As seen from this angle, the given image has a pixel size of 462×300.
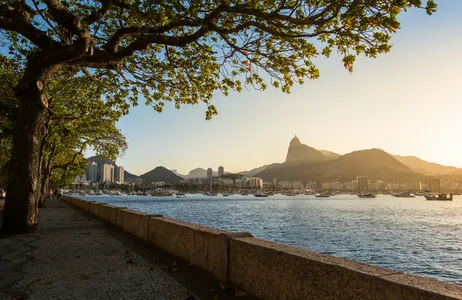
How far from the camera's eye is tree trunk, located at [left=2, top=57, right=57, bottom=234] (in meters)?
11.1

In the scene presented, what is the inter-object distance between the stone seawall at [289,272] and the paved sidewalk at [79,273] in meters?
0.76

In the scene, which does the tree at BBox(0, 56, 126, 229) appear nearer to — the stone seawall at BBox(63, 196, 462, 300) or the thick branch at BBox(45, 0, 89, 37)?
the thick branch at BBox(45, 0, 89, 37)

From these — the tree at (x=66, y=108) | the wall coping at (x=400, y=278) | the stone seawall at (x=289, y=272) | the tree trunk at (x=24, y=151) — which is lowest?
the stone seawall at (x=289, y=272)

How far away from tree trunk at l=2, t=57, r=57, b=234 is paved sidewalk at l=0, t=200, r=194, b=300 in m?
1.45

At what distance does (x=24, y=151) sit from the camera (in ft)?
36.6

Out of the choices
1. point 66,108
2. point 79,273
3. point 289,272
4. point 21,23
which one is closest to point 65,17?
point 21,23

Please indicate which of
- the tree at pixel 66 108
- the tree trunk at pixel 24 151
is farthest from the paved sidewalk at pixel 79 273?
the tree at pixel 66 108

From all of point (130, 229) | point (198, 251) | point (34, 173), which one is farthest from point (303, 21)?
point (34, 173)

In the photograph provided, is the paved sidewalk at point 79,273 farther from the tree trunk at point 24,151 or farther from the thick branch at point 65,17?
the thick branch at point 65,17

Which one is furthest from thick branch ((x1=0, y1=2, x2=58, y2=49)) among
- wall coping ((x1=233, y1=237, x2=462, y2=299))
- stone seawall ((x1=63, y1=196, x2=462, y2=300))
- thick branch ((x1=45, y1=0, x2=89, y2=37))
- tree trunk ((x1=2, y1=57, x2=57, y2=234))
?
wall coping ((x1=233, y1=237, x2=462, y2=299))

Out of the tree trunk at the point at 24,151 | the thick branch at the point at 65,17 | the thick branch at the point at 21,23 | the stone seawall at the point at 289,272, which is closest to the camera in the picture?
the stone seawall at the point at 289,272

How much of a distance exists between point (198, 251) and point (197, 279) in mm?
763

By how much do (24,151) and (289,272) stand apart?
34.6 feet

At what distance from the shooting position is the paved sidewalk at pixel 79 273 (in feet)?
16.7
